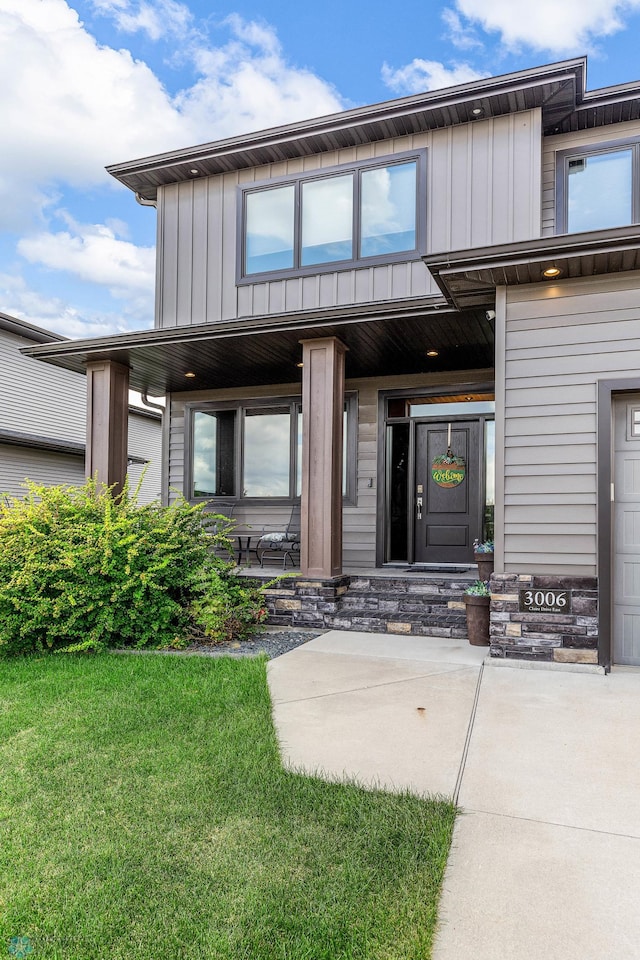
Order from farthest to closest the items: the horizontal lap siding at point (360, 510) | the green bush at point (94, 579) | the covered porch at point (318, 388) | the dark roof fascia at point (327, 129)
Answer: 1. the horizontal lap siding at point (360, 510)
2. the dark roof fascia at point (327, 129)
3. the covered porch at point (318, 388)
4. the green bush at point (94, 579)

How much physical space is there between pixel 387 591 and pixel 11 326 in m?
10.2

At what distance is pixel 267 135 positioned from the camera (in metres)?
7.78

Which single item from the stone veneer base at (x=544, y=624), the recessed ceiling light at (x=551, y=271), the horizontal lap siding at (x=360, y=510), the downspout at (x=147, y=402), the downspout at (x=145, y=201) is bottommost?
the stone veneer base at (x=544, y=624)

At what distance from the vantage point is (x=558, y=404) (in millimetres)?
4969

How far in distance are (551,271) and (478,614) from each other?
9.61 ft

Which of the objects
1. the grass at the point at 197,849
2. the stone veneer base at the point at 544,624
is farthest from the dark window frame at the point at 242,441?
the grass at the point at 197,849

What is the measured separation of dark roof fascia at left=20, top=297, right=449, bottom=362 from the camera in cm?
603

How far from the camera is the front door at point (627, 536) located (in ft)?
15.8

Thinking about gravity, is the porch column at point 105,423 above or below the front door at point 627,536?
above

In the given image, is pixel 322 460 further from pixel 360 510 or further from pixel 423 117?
pixel 423 117

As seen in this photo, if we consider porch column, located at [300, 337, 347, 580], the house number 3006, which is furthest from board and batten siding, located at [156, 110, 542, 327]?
the house number 3006

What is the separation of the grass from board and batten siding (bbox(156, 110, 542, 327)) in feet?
18.7

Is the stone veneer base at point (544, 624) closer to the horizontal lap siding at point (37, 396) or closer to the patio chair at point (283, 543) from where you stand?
the patio chair at point (283, 543)

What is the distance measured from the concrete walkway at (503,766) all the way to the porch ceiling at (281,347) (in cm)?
322
